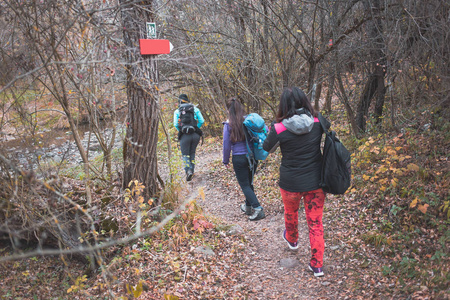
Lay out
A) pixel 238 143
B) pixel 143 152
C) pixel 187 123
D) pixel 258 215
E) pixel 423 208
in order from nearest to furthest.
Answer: pixel 423 208 < pixel 143 152 < pixel 238 143 < pixel 258 215 < pixel 187 123

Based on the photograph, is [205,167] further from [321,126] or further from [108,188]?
[321,126]

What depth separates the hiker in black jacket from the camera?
393 centimetres

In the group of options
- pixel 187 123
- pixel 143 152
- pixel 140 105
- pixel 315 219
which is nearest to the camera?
pixel 315 219

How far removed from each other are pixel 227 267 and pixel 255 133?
2.24 m

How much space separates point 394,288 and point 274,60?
7108 millimetres

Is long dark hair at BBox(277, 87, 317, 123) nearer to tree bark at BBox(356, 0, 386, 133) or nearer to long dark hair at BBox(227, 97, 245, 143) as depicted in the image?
long dark hair at BBox(227, 97, 245, 143)

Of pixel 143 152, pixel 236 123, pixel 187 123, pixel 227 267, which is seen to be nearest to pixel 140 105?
pixel 143 152

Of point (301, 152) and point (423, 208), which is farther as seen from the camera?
point (423, 208)

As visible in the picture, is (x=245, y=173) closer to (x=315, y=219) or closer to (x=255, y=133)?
(x=255, y=133)

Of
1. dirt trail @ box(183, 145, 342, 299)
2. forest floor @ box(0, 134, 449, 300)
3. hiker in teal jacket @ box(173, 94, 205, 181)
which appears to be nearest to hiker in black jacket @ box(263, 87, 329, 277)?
dirt trail @ box(183, 145, 342, 299)

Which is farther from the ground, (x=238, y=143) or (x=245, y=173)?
(x=238, y=143)

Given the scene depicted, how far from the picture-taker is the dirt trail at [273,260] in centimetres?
394

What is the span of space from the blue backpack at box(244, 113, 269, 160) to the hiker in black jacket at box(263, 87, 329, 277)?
130 centimetres

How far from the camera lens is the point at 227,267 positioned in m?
4.45
